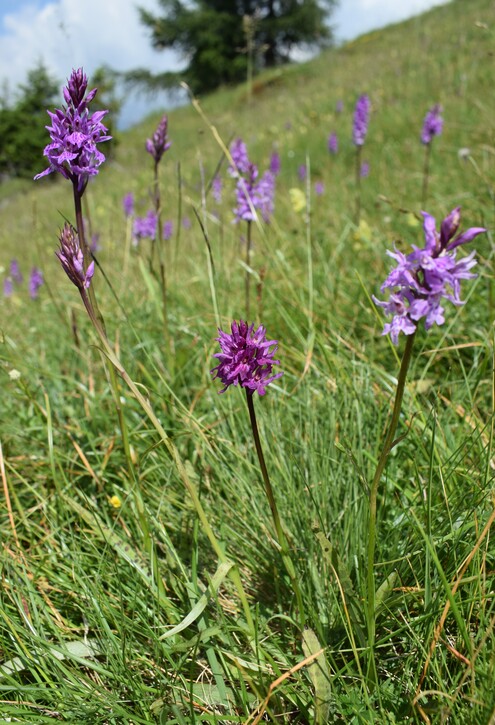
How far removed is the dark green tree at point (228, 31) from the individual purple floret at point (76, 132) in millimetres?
31004

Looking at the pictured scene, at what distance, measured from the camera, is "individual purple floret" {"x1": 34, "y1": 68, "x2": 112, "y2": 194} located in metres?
1.11

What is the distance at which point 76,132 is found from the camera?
112cm

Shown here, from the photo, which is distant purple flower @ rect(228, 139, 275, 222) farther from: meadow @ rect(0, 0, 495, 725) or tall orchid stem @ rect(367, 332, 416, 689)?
tall orchid stem @ rect(367, 332, 416, 689)

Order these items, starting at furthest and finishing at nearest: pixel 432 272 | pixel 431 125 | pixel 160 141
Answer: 1. pixel 431 125
2. pixel 160 141
3. pixel 432 272

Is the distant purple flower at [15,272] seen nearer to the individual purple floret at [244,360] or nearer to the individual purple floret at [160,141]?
the individual purple floret at [160,141]

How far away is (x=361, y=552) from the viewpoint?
4.27 feet

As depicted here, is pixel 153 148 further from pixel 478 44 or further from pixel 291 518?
pixel 478 44

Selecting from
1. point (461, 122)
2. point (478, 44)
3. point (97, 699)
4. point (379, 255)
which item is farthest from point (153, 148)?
point (478, 44)

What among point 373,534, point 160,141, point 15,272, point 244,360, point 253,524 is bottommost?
point 15,272

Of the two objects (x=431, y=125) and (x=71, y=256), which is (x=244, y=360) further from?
(x=431, y=125)

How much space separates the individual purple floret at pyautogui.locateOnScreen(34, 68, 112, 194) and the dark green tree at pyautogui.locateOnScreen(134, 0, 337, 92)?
3100 centimetres

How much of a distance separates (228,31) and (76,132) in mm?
33801

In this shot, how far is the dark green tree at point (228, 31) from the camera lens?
2925 centimetres

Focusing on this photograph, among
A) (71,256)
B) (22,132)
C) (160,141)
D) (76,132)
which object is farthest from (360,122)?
(22,132)
